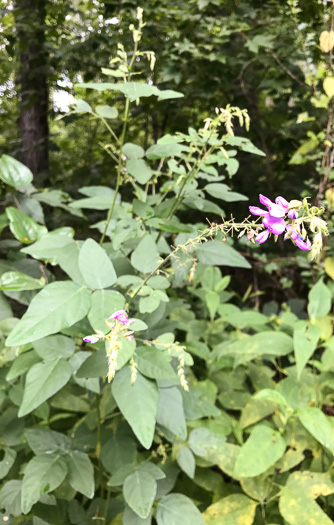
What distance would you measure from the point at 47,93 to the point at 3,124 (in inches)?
37.4

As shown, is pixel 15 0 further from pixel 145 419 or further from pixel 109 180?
pixel 145 419

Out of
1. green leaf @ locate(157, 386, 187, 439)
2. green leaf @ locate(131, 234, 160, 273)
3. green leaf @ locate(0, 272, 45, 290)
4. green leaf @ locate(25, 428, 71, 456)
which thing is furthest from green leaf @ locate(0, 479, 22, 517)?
green leaf @ locate(131, 234, 160, 273)

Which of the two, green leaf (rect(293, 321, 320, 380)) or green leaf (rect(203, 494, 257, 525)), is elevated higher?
green leaf (rect(293, 321, 320, 380))

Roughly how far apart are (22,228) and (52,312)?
19.2 inches

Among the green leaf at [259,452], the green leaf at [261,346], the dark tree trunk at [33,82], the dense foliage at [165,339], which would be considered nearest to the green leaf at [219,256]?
the dense foliage at [165,339]

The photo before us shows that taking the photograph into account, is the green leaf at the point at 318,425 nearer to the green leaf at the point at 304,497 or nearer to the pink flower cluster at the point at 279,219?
the green leaf at the point at 304,497

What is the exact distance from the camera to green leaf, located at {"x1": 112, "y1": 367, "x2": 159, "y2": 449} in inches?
27.9

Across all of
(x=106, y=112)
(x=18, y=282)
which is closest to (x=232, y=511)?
(x=18, y=282)

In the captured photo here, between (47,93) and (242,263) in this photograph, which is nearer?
(242,263)

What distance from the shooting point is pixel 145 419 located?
2.37 ft

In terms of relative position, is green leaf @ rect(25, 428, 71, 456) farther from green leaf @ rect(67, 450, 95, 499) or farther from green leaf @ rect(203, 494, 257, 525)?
green leaf @ rect(203, 494, 257, 525)

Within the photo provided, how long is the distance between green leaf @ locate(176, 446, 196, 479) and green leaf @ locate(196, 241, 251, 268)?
1.64 ft

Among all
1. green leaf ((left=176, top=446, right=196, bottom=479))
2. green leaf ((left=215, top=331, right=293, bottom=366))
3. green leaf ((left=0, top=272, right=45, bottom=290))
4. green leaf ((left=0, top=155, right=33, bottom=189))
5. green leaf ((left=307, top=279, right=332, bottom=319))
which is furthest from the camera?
green leaf ((left=307, top=279, right=332, bottom=319))

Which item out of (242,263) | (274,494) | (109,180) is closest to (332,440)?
(274,494)
